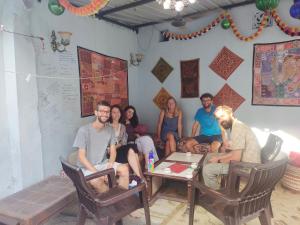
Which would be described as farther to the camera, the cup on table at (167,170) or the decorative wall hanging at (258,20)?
the decorative wall hanging at (258,20)

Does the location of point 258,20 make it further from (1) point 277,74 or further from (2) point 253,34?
(1) point 277,74

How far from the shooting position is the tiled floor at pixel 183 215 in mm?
2314

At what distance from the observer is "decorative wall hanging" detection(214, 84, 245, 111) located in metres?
3.90

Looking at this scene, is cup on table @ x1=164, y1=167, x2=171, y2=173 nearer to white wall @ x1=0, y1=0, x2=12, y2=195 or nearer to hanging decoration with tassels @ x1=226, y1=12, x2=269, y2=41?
white wall @ x1=0, y1=0, x2=12, y2=195

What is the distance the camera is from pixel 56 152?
10.0 feet

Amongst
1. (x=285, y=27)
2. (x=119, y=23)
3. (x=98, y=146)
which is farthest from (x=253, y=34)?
(x=98, y=146)

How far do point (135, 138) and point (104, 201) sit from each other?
1.96 meters

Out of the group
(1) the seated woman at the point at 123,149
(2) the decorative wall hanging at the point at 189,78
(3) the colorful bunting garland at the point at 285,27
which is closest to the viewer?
(1) the seated woman at the point at 123,149

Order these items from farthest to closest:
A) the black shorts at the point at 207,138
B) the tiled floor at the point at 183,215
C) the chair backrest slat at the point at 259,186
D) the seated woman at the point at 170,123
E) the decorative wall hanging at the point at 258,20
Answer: the seated woman at the point at 170,123 → the black shorts at the point at 207,138 → the decorative wall hanging at the point at 258,20 → the tiled floor at the point at 183,215 → the chair backrest slat at the point at 259,186

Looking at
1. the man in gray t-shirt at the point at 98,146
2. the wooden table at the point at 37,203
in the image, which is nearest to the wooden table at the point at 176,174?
the man in gray t-shirt at the point at 98,146

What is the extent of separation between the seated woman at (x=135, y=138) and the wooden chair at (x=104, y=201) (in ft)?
3.90

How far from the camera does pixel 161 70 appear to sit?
4.59m

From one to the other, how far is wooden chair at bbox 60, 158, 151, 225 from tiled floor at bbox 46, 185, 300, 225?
0.40 meters

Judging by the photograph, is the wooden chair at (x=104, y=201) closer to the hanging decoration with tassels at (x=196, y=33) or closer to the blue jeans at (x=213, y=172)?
the blue jeans at (x=213, y=172)
